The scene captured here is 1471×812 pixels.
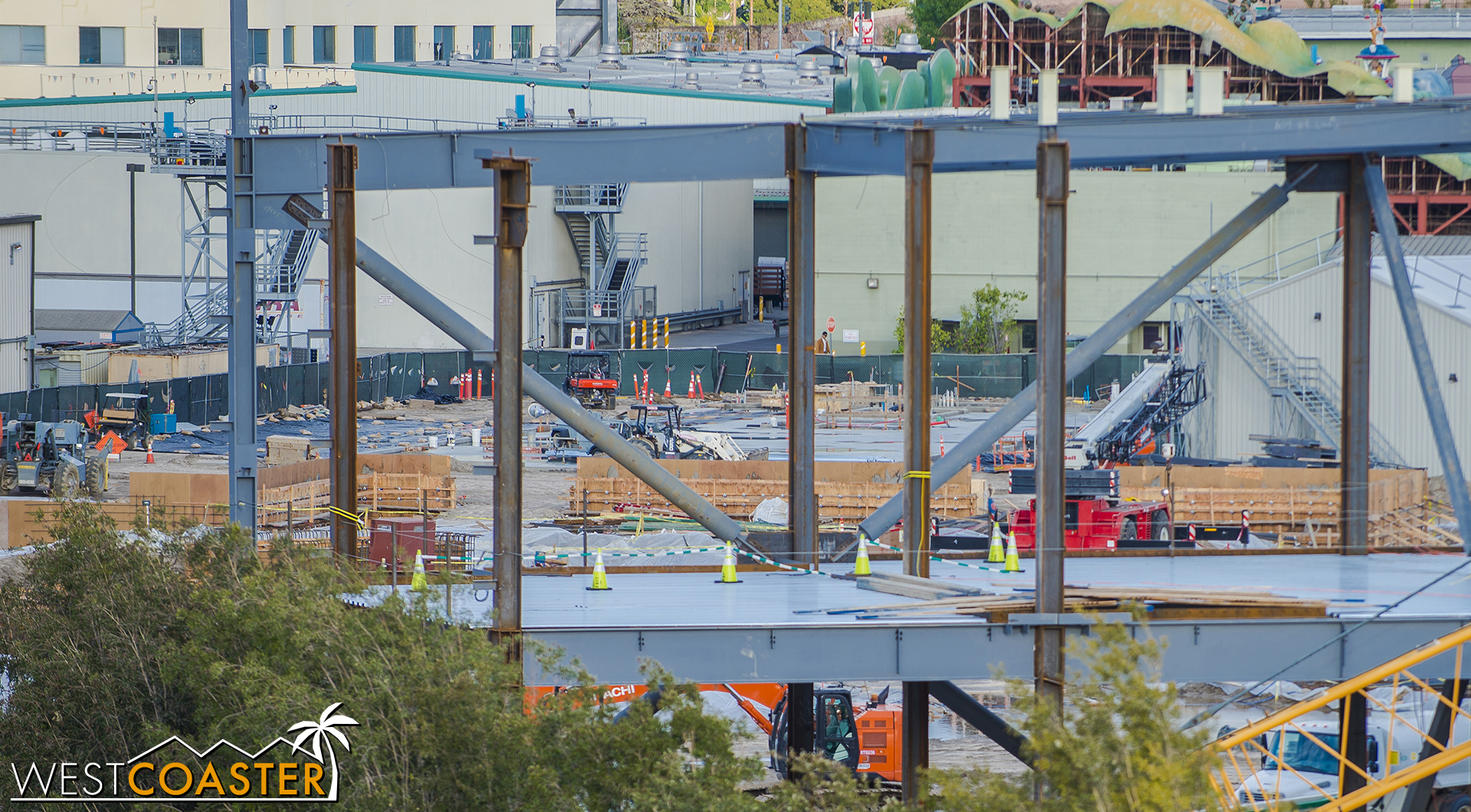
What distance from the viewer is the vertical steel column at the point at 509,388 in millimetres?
14945

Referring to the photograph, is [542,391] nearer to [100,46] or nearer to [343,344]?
[343,344]

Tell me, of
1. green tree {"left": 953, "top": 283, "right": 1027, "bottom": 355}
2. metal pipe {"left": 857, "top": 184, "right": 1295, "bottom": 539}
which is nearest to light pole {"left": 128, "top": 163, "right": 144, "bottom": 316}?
green tree {"left": 953, "top": 283, "right": 1027, "bottom": 355}

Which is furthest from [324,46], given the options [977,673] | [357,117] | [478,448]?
[977,673]

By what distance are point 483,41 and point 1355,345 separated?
237 ft

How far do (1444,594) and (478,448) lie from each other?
3629 centimetres

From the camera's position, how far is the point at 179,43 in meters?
83.3

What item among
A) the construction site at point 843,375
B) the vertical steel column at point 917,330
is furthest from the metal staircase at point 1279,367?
the vertical steel column at point 917,330

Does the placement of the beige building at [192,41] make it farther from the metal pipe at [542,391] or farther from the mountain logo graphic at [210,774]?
the mountain logo graphic at [210,774]

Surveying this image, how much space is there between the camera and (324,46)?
278 feet

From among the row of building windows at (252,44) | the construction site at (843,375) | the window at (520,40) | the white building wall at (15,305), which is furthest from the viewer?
the window at (520,40)

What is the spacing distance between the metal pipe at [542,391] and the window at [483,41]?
70.1 meters

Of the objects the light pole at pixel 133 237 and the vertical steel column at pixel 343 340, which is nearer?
the vertical steel column at pixel 343 340

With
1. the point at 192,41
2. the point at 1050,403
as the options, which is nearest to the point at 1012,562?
the point at 1050,403

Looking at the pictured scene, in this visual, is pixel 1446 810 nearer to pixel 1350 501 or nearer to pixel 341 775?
pixel 1350 501
